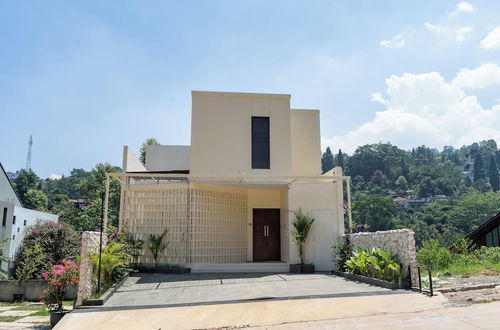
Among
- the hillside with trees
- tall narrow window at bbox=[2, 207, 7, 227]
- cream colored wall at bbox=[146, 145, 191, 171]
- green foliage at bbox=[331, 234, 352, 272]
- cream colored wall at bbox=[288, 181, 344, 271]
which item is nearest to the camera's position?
green foliage at bbox=[331, 234, 352, 272]

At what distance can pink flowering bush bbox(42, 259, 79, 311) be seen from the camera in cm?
758

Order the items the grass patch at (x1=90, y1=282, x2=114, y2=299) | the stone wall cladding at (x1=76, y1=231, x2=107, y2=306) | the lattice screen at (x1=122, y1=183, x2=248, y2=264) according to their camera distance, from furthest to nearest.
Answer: the lattice screen at (x1=122, y1=183, x2=248, y2=264), the grass patch at (x1=90, y1=282, x2=114, y2=299), the stone wall cladding at (x1=76, y1=231, x2=107, y2=306)

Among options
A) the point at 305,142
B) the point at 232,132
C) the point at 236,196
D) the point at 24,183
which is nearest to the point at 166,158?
the point at 236,196

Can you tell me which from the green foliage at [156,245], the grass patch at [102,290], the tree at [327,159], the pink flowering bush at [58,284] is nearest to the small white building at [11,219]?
the green foliage at [156,245]

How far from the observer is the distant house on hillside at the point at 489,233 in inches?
865

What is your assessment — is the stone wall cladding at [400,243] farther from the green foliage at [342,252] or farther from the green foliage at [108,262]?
the green foliage at [108,262]

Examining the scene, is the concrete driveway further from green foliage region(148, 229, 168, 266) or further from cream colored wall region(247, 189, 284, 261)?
cream colored wall region(247, 189, 284, 261)

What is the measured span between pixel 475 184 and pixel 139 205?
Result: 9306cm

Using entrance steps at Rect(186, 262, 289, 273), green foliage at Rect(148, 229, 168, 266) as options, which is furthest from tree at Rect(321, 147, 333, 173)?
green foliage at Rect(148, 229, 168, 266)

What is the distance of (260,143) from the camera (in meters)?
14.6

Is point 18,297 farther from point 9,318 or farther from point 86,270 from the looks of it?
point 86,270

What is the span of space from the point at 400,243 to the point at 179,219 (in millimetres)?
7510

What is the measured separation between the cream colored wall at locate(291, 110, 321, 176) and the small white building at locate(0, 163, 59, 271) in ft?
42.5

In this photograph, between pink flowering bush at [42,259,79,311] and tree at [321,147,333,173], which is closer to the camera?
pink flowering bush at [42,259,79,311]
